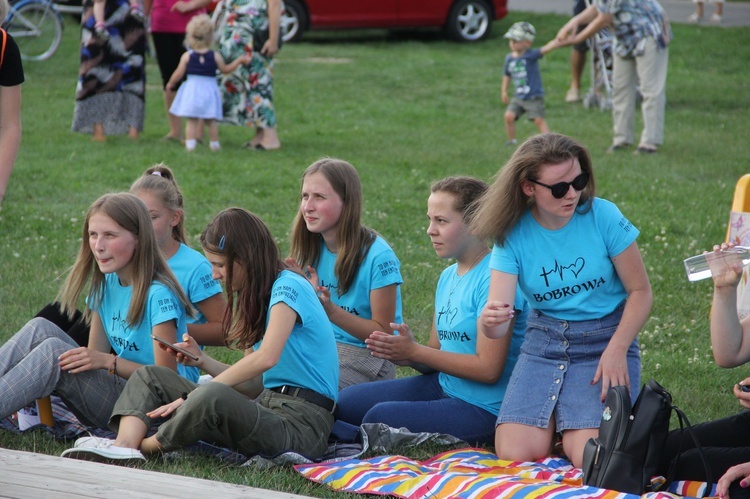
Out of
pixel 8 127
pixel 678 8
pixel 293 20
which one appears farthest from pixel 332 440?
pixel 678 8

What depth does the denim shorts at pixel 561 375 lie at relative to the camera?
410cm

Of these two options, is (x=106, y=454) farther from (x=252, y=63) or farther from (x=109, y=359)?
(x=252, y=63)

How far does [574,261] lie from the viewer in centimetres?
415

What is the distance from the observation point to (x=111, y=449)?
3.92 m

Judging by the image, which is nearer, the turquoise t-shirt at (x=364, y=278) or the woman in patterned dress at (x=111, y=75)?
the turquoise t-shirt at (x=364, y=278)

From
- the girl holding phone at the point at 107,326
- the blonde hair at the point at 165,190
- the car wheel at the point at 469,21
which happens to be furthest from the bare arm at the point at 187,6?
the car wheel at the point at 469,21

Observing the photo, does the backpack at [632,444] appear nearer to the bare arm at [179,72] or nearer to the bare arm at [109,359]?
the bare arm at [109,359]

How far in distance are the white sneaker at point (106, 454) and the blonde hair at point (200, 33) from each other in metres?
7.10

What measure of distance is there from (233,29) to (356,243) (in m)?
6.50

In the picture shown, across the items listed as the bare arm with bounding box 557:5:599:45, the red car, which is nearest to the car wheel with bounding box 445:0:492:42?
the red car

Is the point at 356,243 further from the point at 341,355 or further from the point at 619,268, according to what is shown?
the point at 619,268

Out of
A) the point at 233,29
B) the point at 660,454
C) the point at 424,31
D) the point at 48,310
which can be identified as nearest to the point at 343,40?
the point at 424,31

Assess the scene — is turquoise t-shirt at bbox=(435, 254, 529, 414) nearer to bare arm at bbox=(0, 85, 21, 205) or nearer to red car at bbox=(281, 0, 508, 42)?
bare arm at bbox=(0, 85, 21, 205)

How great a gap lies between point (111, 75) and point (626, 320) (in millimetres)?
7730
